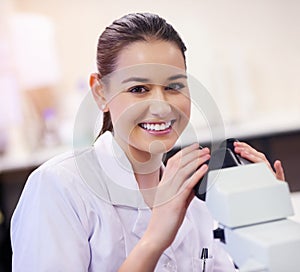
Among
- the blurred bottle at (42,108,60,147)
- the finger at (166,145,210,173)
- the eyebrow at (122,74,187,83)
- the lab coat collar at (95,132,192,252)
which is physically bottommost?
the blurred bottle at (42,108,60,147)

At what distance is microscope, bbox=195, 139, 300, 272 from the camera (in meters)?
0.52

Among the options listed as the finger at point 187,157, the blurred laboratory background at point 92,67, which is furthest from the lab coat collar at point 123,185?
the blurred laboratory background at point 92,67

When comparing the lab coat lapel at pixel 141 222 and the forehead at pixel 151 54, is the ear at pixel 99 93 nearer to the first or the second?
the forehead at pixel 151 54

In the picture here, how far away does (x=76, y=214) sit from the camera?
2.31 feet

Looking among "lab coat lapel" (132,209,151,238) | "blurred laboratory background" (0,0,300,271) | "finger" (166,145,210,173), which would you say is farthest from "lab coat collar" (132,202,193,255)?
"blurred laboratory background" (0,0,300,271)

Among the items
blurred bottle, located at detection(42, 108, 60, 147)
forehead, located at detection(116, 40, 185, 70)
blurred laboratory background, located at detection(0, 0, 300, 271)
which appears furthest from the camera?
blurred bottle, located at detection(42, 108, 60, 147)

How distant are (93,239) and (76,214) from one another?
42mm

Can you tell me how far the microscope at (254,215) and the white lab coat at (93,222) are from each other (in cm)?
9

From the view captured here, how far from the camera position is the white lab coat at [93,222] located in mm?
680

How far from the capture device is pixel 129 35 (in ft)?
2.12

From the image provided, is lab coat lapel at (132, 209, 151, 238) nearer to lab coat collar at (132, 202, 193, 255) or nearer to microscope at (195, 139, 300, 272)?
lab coat collar at (132, 202, 193, 255)

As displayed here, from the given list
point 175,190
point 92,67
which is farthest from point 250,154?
point 92,67

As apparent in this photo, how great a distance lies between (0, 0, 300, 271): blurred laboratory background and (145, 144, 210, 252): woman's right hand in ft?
1.13

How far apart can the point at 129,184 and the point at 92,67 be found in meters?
0.37
